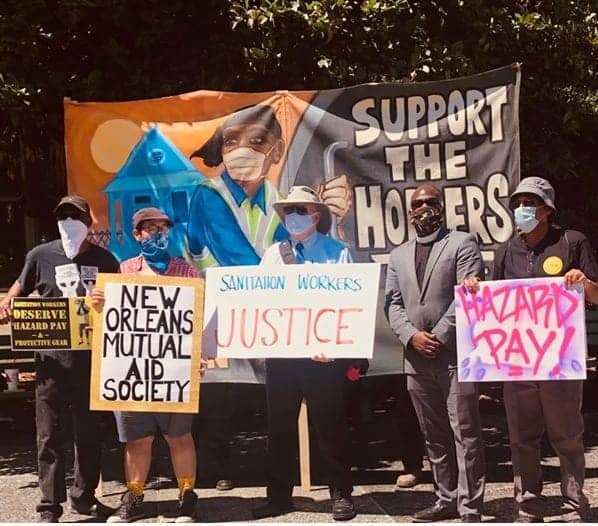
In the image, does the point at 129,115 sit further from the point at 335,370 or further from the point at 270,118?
the point at 335,370

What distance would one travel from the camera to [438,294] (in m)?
5.48

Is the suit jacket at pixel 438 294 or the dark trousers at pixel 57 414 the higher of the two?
the suit jacket at pixel 438 294

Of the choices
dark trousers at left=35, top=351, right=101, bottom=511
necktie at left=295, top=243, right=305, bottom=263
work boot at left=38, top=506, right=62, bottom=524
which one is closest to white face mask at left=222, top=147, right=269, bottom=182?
necktie at left=295, top=243, right=305, bottom=263

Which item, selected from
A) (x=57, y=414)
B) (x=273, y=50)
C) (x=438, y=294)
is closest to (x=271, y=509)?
(x=57, y=414)

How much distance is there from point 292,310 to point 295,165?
1195 millimetres

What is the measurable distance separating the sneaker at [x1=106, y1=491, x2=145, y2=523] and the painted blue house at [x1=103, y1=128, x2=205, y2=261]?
1655mm

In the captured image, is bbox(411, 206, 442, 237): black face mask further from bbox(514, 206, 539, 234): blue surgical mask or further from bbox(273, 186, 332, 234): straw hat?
bbox(273, 186, 332, 234): straw hat

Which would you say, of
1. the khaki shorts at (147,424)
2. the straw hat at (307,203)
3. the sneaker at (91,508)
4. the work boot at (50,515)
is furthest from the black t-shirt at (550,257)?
the work boot at (50,515)

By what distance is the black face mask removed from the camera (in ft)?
18.0

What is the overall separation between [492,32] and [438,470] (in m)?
3.74

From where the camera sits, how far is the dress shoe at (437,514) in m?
5.56

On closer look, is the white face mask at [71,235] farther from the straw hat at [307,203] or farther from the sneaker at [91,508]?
the sneaker at [91,508]

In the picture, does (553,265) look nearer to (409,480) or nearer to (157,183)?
(409,480)

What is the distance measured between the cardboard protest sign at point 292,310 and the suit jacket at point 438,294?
21 centimetres
